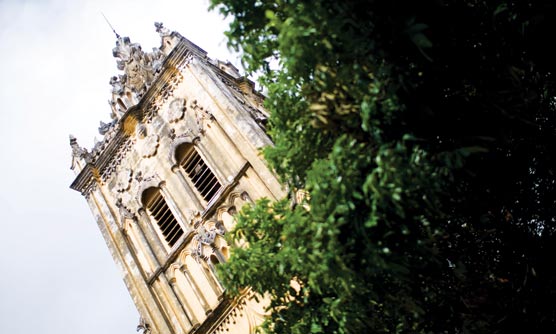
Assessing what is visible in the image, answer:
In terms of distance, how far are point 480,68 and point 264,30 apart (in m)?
2.77

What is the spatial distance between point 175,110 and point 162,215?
291 cm

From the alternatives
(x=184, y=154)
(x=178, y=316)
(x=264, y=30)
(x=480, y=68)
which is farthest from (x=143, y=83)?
(x=480, y=68)

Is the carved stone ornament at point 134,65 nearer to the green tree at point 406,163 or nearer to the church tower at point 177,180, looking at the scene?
the church tower at point 177,180

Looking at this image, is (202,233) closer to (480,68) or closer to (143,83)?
(143,83)

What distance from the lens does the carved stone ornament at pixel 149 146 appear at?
16.1 meters

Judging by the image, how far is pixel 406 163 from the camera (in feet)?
20.1

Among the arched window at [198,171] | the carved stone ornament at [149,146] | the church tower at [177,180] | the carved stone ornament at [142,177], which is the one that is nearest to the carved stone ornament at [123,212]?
the church tower at [177,180]

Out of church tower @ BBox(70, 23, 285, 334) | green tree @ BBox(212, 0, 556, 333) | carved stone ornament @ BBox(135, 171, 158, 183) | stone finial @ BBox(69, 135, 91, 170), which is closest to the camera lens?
green tree @ BBox(212, 0, 556, 333)

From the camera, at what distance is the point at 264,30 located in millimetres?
7320

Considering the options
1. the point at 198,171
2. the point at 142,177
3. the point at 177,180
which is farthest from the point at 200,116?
the point at 142,177

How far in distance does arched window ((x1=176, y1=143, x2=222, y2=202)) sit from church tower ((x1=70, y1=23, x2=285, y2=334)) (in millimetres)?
26

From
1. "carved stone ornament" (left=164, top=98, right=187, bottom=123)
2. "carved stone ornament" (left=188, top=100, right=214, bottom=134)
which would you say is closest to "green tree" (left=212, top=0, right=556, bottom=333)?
"carved stone ornament" (left=188, top=100, right=214, bottom=134)

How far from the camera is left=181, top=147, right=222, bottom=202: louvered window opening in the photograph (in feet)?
47.7

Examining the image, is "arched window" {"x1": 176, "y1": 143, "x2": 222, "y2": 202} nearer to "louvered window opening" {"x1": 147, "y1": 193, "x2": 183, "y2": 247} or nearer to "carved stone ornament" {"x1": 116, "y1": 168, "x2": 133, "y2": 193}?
"louvered window opening" {"x1": 147, "y1": 193, "x2": 183, "y2": 247}
